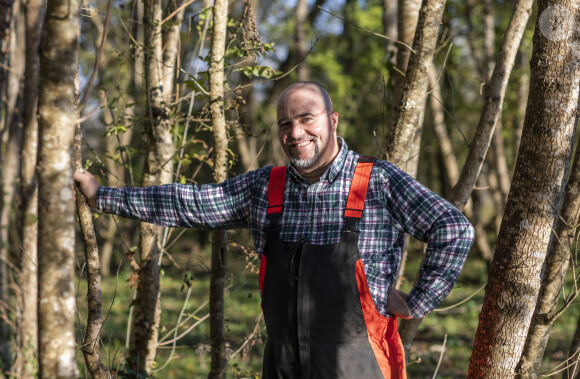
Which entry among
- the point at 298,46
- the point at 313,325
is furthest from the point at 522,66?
the point at 313,325

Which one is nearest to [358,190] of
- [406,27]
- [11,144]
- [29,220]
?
[406,27]

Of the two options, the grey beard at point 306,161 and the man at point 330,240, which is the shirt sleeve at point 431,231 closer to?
the man at point 330,240

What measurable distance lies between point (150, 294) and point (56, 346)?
276cm

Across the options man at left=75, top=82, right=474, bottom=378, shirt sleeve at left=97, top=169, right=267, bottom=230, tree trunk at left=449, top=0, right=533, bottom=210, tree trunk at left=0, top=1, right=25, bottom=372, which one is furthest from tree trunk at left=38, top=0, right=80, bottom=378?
tree trunk at left=0, top=1, right=25, bottom=372

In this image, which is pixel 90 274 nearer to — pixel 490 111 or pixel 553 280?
pixel 553 280

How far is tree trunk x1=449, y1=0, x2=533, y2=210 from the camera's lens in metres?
4.37

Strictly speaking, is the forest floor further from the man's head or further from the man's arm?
the man's head

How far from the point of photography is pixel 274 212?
313 cm

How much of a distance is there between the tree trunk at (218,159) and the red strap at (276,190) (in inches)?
44.2

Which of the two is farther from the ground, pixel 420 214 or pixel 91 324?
pixel 420 214

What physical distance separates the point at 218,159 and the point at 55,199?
7.48 ft

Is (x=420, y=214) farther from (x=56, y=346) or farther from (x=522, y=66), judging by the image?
(x=522, y=66)

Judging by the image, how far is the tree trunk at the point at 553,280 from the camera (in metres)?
3.53

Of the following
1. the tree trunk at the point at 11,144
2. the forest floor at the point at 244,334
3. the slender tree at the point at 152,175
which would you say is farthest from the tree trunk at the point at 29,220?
the slender tree at the point at 152,175
